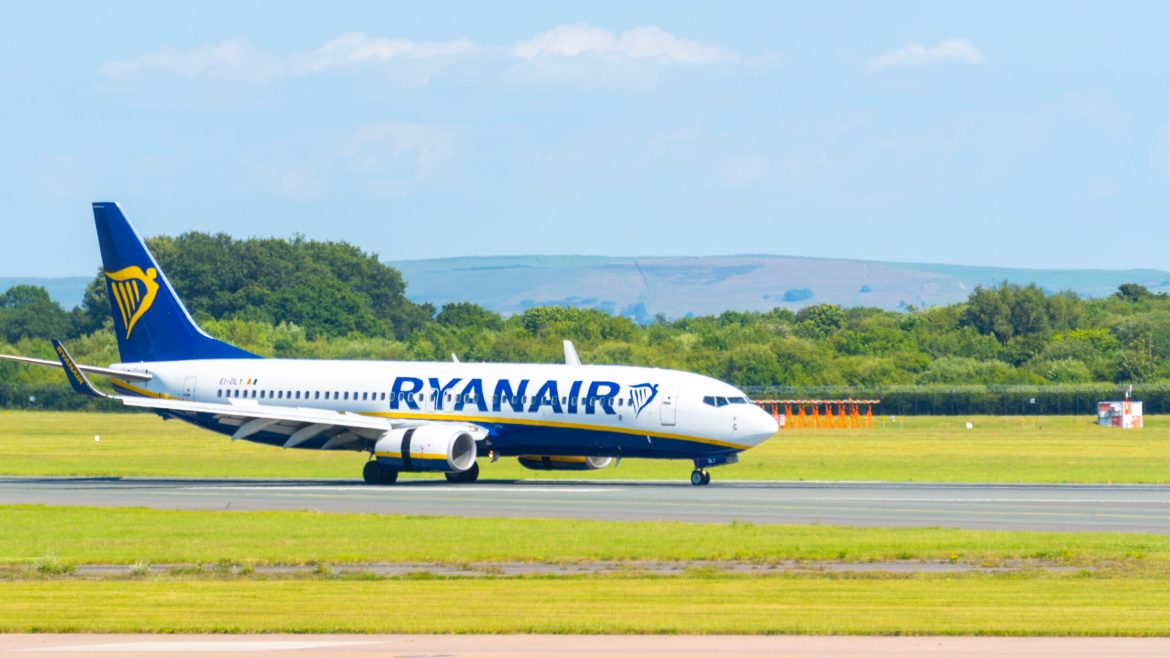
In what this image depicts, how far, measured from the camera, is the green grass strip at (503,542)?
3359 cm

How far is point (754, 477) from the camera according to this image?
6200 centimetres

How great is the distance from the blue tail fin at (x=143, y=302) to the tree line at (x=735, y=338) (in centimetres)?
6185

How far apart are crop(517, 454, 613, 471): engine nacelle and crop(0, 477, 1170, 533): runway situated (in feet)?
2.69

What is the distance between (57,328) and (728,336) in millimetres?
71097

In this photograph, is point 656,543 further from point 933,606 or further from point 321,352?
point 321,352

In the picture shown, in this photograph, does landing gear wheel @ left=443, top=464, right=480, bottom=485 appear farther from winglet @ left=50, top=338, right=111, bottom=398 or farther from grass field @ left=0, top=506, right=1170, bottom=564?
grass field @ left=0, top=506, right=1170, bottom=564

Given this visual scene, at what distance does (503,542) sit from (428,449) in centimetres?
2124

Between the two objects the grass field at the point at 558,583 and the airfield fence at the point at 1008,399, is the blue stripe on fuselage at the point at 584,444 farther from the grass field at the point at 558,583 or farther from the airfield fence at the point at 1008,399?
the airfield fence at the point at 1008,399

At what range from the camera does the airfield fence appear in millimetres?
122625

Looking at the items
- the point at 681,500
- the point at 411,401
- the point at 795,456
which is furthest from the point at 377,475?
the point at 795,456

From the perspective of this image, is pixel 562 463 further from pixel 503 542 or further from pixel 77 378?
pixel 503 542

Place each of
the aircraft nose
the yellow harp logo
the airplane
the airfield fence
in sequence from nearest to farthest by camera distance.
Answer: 1. the aircraft nose
2. the airplane
3. the yellow harp logo
4. the airfield fence

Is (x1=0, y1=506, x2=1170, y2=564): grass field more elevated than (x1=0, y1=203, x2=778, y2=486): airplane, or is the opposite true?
(x1=0, y1=203, x2=778, y2=486): airplane

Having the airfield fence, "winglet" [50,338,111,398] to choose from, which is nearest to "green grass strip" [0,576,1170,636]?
"winglet" [50,338,111,398]
